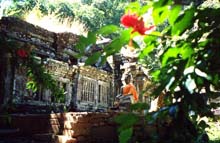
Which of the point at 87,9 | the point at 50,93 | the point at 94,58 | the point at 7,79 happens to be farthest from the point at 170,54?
the point at 87,9

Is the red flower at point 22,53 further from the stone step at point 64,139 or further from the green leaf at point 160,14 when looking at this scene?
the green leaf at point 160,14

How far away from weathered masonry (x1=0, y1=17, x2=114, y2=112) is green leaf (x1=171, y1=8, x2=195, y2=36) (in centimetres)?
627

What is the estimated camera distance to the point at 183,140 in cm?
133

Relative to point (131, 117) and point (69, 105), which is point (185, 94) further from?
point (69, 105)

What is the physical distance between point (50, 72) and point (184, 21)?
11.4 meters

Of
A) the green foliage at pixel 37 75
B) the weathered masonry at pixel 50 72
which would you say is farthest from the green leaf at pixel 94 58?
the weathered masonry at pixel 50 72

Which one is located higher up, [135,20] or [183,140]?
[135,20]

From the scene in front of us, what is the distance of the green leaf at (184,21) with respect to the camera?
41.9 inches

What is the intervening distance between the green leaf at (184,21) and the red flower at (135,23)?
13 centimetres

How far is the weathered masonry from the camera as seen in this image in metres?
10.3

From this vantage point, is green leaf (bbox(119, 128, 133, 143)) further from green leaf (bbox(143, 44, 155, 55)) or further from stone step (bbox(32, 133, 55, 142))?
stone step (bbox(32, 133, 55, 142))

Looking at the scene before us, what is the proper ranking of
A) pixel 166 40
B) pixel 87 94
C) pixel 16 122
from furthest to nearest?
pixel 87 94
pixel 16 122
pixel 166 40

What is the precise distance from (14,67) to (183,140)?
977 cm

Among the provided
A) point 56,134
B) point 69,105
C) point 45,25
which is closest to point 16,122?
point 56,134
